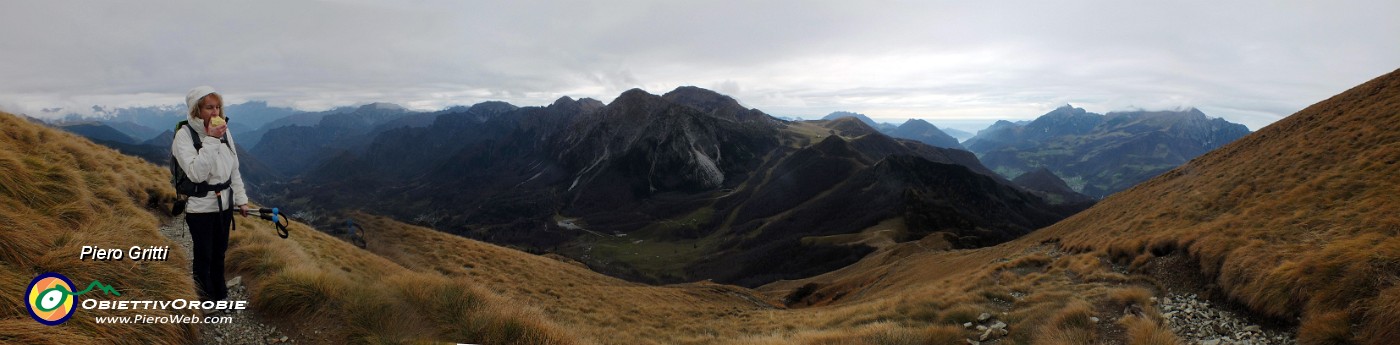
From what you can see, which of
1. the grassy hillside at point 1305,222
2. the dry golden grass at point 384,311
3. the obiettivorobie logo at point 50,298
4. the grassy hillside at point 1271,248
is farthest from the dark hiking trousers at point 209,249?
the grassy hillside at point 1305,222

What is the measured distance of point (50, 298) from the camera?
5520 mm

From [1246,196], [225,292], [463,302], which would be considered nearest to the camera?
[225,292]

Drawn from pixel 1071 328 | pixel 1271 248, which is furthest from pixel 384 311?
pixel 1271 248

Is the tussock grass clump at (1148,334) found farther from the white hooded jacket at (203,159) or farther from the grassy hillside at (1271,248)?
the white hooded jacket at (203,159)

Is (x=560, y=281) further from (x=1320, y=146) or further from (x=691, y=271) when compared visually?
(x=691, y=271)

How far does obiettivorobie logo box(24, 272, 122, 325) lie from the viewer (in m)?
5.29

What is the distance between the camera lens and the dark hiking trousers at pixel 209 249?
738cm

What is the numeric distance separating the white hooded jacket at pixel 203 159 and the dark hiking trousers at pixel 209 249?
0.18 meters

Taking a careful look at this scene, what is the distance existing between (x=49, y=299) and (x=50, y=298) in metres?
0.03

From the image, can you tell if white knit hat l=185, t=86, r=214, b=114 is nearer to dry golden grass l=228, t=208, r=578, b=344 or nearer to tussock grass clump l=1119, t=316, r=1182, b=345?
dry golden grass l=228, t=208, r=578, b=344

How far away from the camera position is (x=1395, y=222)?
12.8 metres

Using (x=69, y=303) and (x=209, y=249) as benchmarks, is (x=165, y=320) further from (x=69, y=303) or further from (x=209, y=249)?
Result: (x=209, y=249)

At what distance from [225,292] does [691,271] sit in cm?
16065

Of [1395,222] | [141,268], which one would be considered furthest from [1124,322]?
[141,268]
